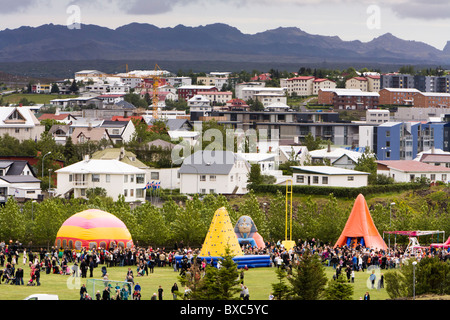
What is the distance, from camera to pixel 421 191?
8762 centimetres

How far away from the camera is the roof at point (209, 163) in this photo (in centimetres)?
8900

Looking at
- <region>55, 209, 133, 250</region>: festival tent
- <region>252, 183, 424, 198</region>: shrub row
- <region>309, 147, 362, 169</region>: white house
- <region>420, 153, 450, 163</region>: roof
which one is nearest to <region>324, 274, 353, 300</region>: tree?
<region>55, 209, 133, 250</region>: festival tent

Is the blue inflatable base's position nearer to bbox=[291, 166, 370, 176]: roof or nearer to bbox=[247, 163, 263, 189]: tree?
bbox=[291, 166, 370, 176]: roof

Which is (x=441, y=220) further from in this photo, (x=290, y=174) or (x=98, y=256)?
(x=290, y=174)

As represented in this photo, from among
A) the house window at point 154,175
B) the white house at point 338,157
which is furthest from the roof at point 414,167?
the house window at point 154,175

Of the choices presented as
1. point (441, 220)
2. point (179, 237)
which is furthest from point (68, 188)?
point (441, 220)

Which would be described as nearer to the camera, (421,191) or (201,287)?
(201,287)

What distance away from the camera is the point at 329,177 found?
86500 millimetres

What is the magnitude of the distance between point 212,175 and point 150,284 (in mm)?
49184

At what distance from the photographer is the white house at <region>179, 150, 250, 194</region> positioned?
88.7 meters

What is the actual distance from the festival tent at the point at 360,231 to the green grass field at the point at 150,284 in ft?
30.7

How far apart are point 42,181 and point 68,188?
15.0 ft

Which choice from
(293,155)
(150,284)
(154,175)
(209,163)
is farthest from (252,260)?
(293,155)

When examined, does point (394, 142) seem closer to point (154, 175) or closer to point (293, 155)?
point (293, 155)
